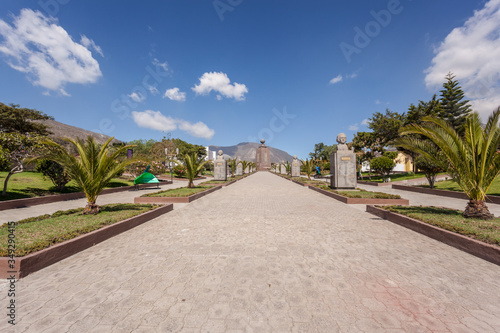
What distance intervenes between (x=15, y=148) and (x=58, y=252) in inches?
431

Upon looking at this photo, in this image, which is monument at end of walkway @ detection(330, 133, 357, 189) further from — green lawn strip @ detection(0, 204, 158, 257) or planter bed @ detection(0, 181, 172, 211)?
planter bed @ detection(0, 181, 172, 211)

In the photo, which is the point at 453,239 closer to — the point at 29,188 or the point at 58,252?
the point at 58,252

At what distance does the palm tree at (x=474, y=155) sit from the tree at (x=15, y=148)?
16.7m

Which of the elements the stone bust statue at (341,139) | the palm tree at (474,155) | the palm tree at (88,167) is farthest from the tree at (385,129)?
the palm tree at (88,167)

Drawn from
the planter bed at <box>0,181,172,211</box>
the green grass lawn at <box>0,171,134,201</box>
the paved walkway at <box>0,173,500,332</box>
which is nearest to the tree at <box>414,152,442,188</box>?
the paved walkway at <box>0,173,500,332</box>

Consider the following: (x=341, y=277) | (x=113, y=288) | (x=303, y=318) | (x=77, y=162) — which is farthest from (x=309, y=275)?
(x=77, y=162)

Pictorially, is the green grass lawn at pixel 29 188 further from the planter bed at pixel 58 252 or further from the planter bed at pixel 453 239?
the planter bed at pixel 453 239

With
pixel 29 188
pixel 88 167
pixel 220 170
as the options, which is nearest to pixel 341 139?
pixel 220 170

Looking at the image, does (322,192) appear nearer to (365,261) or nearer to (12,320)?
(365,261)

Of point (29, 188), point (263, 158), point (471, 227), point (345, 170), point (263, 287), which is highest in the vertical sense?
point (263, 158)

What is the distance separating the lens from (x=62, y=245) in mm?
3943

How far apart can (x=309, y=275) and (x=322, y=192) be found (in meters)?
11.5

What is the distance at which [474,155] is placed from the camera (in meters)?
6.12

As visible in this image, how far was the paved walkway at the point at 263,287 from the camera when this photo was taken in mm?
2268
